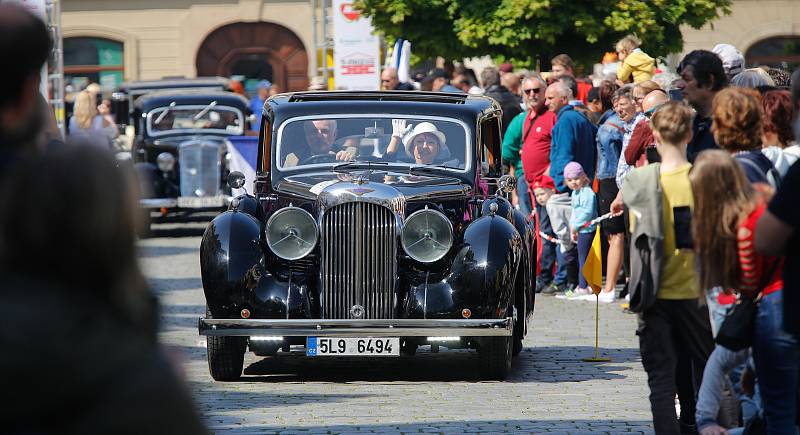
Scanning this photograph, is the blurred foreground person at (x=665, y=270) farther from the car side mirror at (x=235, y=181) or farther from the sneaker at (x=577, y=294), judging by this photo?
the sneaker at (x=577, y=294)

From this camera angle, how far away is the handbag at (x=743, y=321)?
529cm

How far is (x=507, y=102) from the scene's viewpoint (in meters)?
16.2

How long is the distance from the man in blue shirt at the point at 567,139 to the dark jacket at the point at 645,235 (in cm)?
749

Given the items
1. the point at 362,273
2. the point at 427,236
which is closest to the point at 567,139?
the point at 427,236

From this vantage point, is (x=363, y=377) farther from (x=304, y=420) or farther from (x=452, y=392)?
(x=304, y=420)

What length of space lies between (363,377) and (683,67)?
325 cm

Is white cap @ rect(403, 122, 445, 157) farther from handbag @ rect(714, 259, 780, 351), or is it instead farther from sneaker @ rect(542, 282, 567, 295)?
handbag @ rect(714, 259, 780, 351)

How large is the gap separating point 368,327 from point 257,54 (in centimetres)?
3395

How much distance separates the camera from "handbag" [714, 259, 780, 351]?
17.4 ft

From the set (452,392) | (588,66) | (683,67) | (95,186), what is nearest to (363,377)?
(452,392)

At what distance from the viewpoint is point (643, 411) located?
25.7 ft

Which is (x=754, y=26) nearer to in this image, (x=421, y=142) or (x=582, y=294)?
(x=582, y=294)

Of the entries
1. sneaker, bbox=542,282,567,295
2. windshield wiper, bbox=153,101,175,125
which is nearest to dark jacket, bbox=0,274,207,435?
sneaker, bbox=542,282,567,295

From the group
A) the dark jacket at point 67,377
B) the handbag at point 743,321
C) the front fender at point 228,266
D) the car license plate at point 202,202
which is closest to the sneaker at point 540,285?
the front fender at point 228,266
